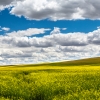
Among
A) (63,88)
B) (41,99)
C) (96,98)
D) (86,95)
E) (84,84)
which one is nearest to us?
(96,98)

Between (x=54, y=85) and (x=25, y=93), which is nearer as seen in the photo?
(x=25, y=93)

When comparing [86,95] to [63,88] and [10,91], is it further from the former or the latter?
[10,91]

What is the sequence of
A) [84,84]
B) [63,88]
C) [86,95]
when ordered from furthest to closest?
[84,84], [63,88], [86,95]

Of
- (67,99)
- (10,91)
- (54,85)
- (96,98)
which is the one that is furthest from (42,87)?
(96,98)

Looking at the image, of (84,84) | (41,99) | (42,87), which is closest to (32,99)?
(41,99)

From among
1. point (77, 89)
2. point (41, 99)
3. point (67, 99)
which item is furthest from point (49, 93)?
point (67, 99)

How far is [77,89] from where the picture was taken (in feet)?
56.6

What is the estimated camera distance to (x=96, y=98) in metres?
13.2

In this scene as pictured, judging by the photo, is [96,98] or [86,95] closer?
[96,98]

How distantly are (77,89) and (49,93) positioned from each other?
2.09m

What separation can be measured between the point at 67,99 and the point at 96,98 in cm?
176

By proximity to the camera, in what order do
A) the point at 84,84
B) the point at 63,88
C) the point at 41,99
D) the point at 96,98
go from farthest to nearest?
the point at 84,84
the point at 63,88
the point at 41,99
the point at 96,98

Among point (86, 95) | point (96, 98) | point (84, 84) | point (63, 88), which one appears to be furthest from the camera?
point (84, 84)

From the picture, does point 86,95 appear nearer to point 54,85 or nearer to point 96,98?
point 96,98
